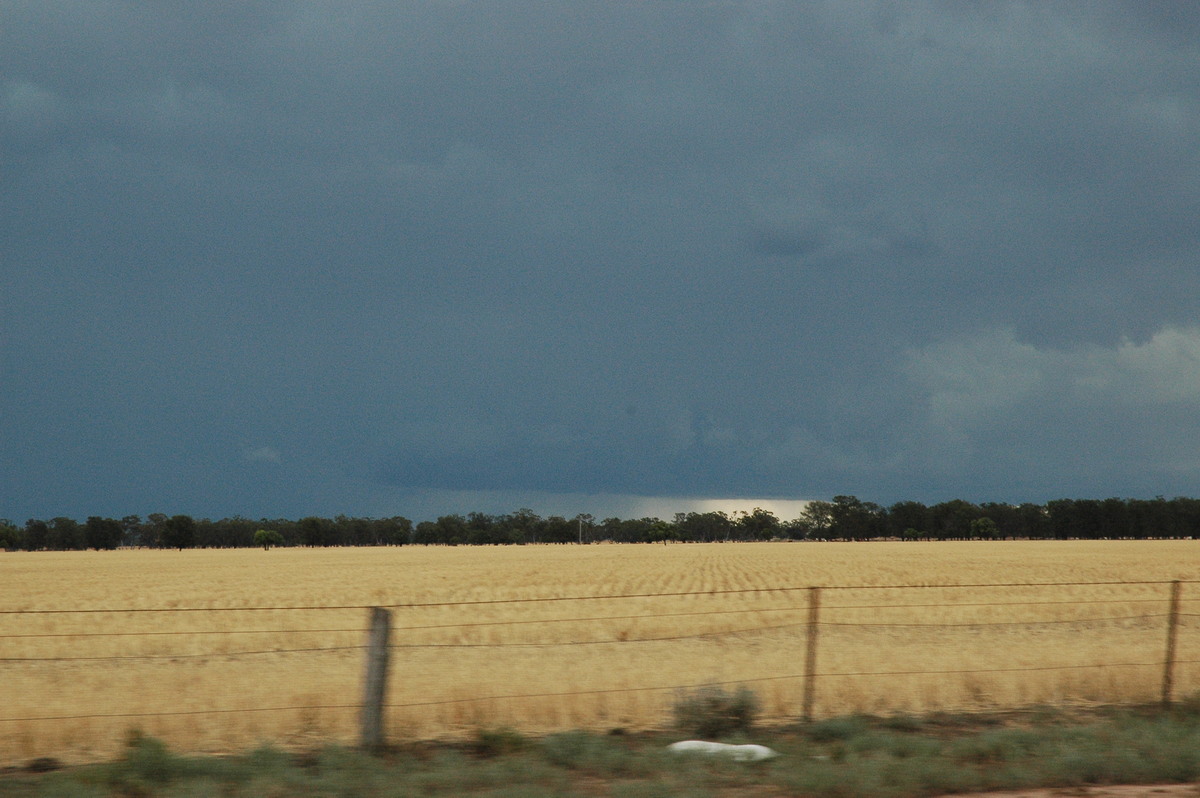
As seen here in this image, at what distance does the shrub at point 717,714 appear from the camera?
9.91 m

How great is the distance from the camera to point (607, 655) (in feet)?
58.3

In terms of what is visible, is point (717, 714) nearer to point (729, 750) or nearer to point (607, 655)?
point (729, 750)

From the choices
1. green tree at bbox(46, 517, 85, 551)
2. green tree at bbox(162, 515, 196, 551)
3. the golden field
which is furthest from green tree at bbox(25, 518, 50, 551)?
the golden field

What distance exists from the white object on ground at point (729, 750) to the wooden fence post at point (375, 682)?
2597 millimetres

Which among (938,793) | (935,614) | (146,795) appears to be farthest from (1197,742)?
(935,614)

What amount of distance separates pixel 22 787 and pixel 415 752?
3.07 meters

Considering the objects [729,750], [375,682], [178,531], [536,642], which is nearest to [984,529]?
[178,531]

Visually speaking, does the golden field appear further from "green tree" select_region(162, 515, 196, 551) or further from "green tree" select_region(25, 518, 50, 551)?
"green tree" select_region(25, 518, 50, 551)

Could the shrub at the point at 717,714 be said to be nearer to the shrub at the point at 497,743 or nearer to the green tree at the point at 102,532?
the shrub at the point at 497,743

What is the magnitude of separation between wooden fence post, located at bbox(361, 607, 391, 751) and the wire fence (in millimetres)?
61

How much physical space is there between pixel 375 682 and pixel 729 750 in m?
3.14

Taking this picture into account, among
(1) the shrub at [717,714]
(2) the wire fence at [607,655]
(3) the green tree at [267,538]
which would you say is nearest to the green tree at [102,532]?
(3) the green tree at [267,538]

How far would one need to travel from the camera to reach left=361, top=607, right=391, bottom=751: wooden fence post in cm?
851

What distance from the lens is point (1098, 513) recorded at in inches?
7205
